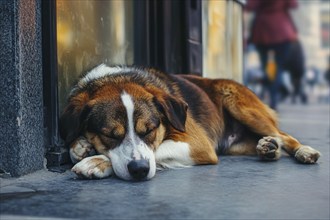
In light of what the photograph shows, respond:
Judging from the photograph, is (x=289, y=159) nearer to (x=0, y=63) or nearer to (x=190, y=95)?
(x=190, y=95)

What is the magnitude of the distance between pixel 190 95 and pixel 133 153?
1219 millimetres

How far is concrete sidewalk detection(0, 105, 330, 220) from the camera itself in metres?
2.83

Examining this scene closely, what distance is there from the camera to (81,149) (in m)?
3.94

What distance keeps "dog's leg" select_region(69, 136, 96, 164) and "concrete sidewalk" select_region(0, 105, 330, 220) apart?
123 millimetres

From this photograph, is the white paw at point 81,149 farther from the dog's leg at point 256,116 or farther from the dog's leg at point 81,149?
the dog's leg at point 256,116

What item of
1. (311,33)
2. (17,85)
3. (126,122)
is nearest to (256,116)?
(126,122)

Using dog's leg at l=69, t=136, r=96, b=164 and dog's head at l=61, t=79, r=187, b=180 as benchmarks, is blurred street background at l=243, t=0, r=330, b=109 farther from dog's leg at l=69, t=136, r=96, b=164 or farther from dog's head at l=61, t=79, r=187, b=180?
dog's leg at l=69, t=136, r=96, b=164

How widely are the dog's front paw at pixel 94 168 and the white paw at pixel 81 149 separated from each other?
0.64 ft

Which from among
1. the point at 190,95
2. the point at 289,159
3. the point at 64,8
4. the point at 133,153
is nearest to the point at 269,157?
the point at 289,159

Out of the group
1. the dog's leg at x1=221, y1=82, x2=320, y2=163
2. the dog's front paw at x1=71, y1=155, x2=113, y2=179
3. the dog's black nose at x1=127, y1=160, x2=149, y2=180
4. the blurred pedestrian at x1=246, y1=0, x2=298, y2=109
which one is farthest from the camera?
the blurred pedestrian at x1=246, y1=0, x2=298, y2=109

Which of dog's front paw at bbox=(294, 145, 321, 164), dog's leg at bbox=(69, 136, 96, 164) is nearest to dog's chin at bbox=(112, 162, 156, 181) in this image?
dog's leg at bbox=(69, 136, 96, 164)

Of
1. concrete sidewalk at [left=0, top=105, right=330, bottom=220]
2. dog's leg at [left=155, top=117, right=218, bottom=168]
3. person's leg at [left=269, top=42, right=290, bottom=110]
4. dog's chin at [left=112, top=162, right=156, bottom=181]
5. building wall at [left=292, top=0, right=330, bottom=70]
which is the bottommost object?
concrete sidewalk at [left=0, top=105, right=330, bottom=220]

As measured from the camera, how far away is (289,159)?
182 inches

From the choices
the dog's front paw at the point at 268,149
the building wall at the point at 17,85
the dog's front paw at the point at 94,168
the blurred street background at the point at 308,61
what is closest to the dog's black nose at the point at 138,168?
the dog's front paw at the point at 94,168
